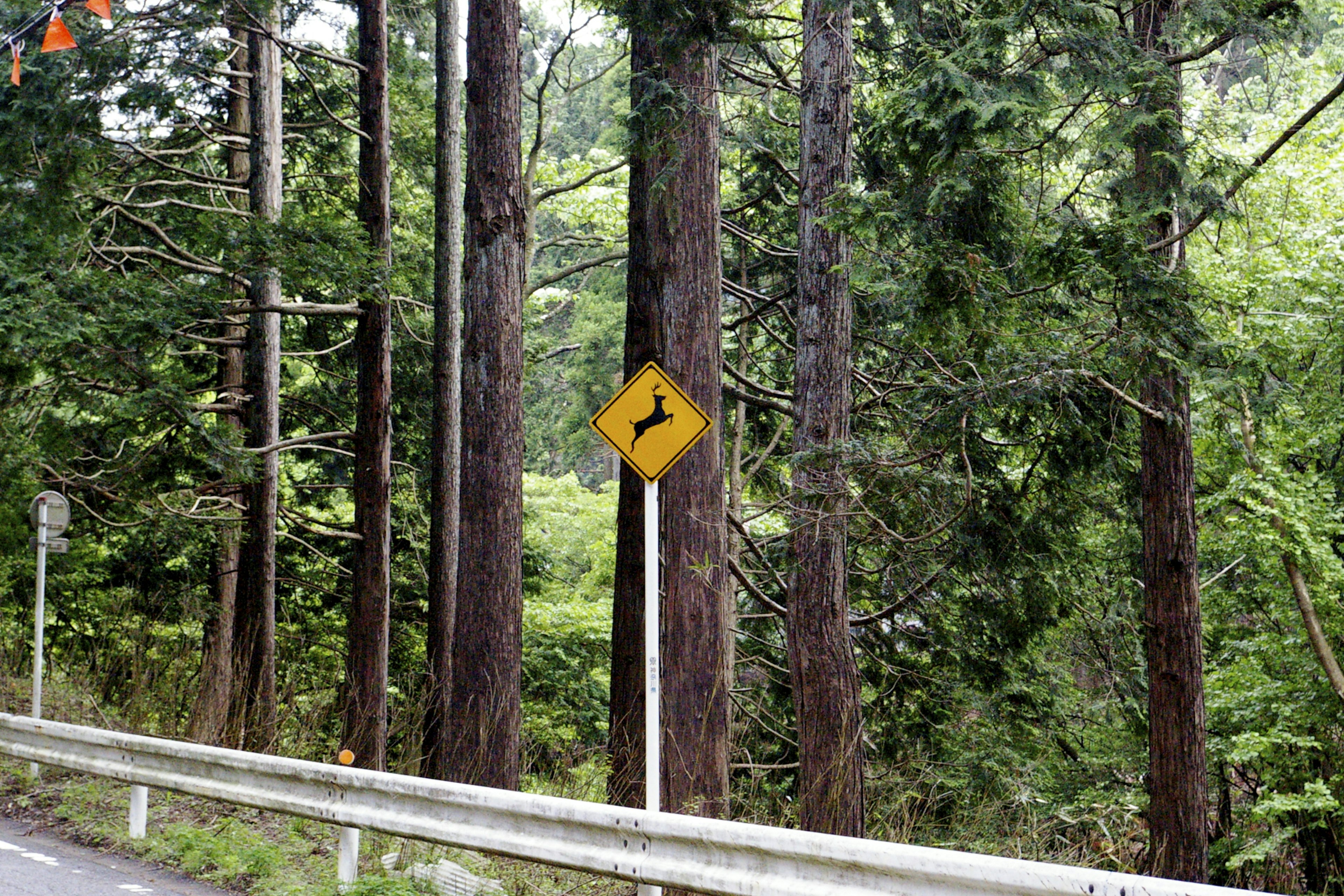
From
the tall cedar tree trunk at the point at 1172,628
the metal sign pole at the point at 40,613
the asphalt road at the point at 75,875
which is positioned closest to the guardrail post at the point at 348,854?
the asphalt road at the point at 75,875

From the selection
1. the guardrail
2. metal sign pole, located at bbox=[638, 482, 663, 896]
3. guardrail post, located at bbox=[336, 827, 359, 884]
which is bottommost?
guardrail post, located at bbox=[336, 827, 359, 884]

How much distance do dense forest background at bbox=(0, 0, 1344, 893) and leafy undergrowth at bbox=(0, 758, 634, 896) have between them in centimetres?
116

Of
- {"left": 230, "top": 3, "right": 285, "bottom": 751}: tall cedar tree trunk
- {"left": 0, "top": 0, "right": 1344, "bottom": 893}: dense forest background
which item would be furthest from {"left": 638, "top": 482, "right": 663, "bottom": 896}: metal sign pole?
{"left": 230, "top": 3, "right": 285, "bottom": 751}: tall cedar tree trunk

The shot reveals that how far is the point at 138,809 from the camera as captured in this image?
7414 mm

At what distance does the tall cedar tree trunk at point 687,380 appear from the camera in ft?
32.0

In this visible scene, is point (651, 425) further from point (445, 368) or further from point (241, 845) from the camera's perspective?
point (445, 368)

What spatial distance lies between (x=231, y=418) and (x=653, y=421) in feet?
45.4

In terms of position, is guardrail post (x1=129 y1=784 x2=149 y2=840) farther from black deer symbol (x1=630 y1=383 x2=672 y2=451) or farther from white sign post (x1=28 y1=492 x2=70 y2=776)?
black deer symbol (x1=630 y1=383 x2=672 y2=451)

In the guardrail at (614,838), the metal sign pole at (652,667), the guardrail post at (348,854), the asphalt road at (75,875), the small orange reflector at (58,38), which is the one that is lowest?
the asphalt road at (75,875)

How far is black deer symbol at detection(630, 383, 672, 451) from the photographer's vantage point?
5684 millimetres

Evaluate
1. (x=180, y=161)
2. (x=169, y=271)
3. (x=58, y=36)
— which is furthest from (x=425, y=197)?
(x=58, y=36)

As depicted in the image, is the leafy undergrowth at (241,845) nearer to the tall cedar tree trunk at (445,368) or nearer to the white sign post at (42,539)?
the white sign post at (42,539)

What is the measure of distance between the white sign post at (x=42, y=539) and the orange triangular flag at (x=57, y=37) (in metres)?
4.02

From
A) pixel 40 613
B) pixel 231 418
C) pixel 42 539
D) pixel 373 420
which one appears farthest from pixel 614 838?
pixel 231 418
